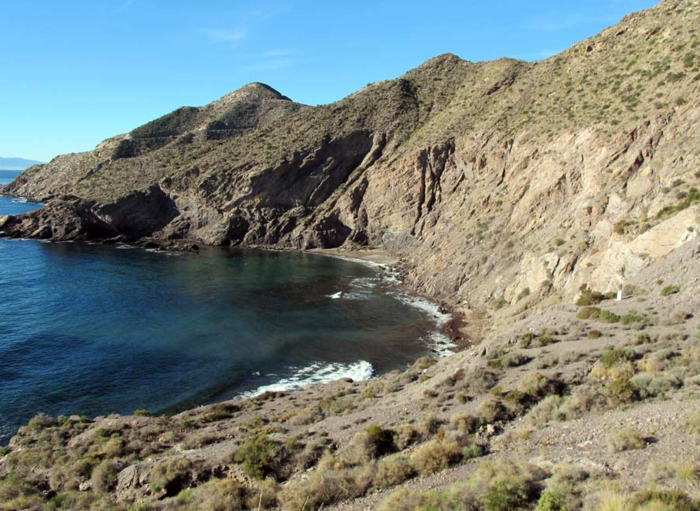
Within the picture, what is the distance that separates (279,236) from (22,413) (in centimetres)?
6411

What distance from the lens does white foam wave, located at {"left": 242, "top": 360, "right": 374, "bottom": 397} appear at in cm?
3397

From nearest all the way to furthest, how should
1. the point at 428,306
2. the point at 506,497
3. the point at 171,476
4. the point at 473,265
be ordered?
the point at 506,497
the point at 171,476
the point at 428,306
the point at 473,265

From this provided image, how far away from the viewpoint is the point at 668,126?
148 ft

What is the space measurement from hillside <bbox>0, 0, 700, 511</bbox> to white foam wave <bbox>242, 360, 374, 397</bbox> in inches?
139

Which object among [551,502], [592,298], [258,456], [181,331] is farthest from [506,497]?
[181,331]

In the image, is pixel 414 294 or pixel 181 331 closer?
pixel 181 331

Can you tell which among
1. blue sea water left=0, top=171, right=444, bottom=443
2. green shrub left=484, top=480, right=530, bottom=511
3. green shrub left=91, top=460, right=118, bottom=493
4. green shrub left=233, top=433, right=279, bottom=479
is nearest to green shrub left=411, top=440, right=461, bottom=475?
green shrub left=484, top=480, right=530, bottom=511

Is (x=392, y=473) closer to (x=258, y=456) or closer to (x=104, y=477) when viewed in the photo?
(x=258, y=456)

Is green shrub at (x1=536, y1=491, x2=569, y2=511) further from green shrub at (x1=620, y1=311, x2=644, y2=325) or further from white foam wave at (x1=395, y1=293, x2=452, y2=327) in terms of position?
white foam wave at (x1=395, y1=293, x2=452, y2=327)

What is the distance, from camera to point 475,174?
75688mm

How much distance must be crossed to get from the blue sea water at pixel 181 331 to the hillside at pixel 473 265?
18.5 feet

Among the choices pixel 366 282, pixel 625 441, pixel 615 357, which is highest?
pixel 615 357

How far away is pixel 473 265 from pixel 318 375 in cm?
2702

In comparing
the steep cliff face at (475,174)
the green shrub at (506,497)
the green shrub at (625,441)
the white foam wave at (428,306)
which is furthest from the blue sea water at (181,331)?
the green shrub at (506,497)
